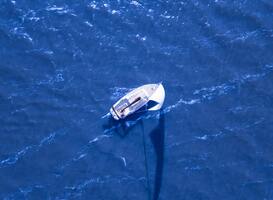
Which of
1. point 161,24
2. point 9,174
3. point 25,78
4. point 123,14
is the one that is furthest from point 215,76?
point 9,174

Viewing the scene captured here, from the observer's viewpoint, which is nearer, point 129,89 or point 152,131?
point 152,131

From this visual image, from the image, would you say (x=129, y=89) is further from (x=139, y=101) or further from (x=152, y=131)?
(x=152, y=131)

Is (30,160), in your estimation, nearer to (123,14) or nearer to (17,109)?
(17,109)

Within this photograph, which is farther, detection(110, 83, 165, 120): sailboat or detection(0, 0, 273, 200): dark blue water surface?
detection(110, 83, 165, 120): sailboat

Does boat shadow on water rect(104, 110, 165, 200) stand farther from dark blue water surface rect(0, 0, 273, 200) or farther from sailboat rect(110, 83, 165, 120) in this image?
sailboat rect(110, 83, 165, 120)

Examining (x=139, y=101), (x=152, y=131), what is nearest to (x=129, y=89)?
(x=139, y=101)

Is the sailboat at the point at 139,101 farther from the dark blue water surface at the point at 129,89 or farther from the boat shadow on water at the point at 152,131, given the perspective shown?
the dark blue water surface at the point at 129,89

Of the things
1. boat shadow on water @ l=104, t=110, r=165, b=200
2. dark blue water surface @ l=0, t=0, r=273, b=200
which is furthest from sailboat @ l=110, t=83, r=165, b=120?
dark blue water surface @ l=0, t=0, r=273, b=200

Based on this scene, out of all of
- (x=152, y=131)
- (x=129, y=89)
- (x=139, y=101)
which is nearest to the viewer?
(x=139, y=101)
